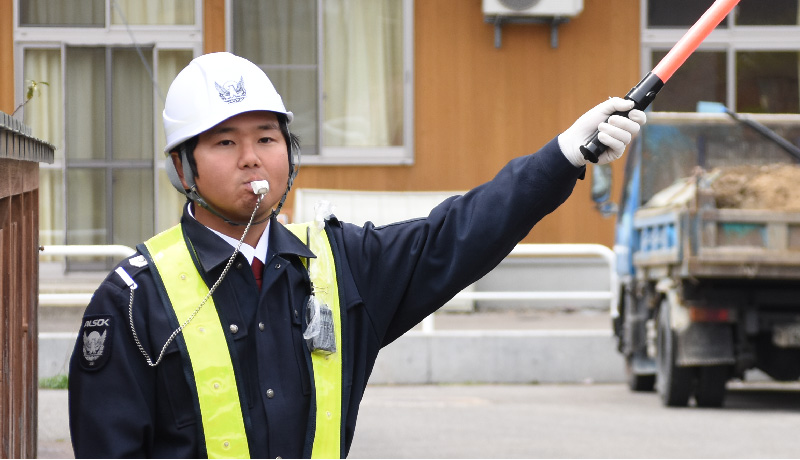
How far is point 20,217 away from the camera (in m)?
4.86

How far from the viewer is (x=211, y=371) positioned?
3.13 metres

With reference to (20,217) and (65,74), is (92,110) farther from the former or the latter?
(20,217)

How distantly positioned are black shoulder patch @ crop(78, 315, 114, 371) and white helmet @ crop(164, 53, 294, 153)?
0.47m

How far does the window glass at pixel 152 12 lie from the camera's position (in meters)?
17.2

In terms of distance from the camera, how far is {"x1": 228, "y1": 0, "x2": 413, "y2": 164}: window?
57.2ft

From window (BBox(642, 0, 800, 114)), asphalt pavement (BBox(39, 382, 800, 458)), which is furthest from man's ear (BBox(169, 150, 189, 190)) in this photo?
window (BBox(642, 0, 800, 114))

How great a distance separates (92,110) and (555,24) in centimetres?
572

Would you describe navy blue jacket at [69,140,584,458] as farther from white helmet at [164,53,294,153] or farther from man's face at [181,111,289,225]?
white helmet at [164,53,294,153]

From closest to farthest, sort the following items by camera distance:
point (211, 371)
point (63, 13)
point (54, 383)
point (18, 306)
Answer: point (211, 371), point (18, 306), point (54, 383), point (63, 13)

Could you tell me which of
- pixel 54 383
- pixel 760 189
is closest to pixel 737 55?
pixel 760 189

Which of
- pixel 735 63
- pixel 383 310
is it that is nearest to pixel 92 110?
pixel 735 63

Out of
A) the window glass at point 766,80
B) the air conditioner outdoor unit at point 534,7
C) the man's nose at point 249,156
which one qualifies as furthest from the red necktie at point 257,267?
the window glass at point 766,80

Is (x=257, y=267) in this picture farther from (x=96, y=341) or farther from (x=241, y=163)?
(x=96, y=341)

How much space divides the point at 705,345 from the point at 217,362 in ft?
26.7
